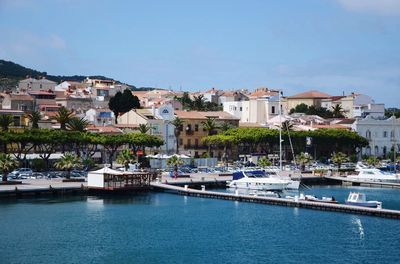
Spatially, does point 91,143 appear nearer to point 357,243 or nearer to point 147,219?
point 147,219

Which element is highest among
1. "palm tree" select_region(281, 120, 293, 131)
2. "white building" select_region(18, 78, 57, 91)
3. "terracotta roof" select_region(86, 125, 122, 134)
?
"white building" select_region(18, 78, 57, 91)

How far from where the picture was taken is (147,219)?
6212cm

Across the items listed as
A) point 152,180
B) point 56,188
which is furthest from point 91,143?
point 56,188

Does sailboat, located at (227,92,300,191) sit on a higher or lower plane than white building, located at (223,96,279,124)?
lower

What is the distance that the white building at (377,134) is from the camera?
135 meters

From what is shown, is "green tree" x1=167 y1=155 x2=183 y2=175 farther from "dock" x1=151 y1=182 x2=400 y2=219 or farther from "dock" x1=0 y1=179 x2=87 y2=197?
"dock" x1=0 y1=179 x2=87 y2=197

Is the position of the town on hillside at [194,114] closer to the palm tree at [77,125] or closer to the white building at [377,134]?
the white building at [377,134]

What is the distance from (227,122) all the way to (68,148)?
121 feet

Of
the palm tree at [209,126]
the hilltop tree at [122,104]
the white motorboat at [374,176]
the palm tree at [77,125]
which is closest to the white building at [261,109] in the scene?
the palm tree at [209,126]

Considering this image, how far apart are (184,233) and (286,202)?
20.1 meters

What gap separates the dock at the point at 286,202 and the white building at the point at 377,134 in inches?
2378

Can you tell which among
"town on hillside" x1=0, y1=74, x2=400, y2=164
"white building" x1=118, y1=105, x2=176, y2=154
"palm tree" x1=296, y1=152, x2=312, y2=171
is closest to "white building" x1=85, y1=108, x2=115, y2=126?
"town on hillside" x1=0, y1=74, x2=400, y2=164

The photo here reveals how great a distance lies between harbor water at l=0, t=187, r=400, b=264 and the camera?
4703 cm

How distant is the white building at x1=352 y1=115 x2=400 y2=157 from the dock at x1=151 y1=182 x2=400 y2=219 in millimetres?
60402
